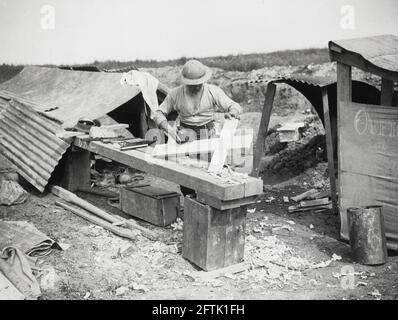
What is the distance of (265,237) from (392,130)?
2.33m

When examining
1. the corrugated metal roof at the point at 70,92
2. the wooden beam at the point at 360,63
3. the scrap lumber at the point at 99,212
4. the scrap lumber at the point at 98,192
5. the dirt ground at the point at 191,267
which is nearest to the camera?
the dirt ground at the point at 191,267

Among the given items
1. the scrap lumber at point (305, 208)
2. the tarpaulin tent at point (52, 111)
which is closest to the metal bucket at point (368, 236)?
the scrap lumber at point (305, 208)

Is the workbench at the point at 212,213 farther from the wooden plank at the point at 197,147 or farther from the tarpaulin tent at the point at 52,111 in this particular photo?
the tarpaulin tent at the point at 52,111

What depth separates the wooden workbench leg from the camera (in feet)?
29.4

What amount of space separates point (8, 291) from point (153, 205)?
9.51 ft

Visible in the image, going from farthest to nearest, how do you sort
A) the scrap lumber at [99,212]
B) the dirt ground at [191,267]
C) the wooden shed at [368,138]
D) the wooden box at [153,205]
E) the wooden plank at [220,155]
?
the wooden box at [153,205] < the scrap lumber at [99,212] < the wooden shed at [368,138] < the wooden plank at [220,155] < the dirt ground at [191,267]

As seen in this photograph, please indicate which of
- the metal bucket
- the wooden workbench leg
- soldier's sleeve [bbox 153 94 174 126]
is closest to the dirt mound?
the wooden workbench leg

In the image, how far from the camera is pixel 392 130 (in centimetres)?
643

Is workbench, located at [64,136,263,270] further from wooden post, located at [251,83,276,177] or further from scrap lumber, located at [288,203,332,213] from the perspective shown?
wooden post, located at [251,83,276,177]

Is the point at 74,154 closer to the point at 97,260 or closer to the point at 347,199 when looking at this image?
the point at 97,260

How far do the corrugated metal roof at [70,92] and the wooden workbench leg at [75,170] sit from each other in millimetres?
710

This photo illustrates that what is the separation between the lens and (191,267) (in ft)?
19.6

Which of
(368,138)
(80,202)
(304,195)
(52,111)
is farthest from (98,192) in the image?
(368,138)

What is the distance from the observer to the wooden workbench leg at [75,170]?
8.97m
